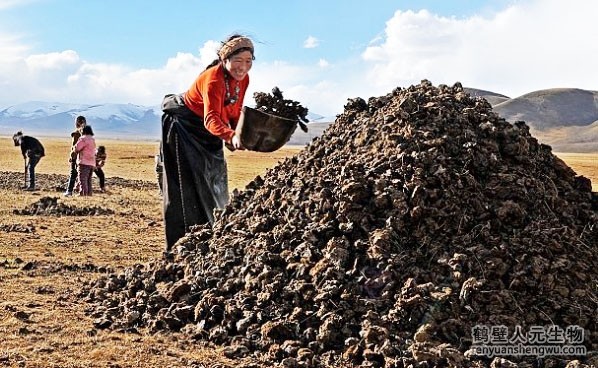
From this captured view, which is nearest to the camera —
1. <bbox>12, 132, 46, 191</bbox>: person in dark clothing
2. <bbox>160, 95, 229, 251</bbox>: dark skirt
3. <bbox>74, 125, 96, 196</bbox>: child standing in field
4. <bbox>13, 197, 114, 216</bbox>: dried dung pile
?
<bbox>160, 95, 229, 251</bbox>: dark skirt

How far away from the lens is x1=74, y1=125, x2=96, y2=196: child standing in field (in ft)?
37.6

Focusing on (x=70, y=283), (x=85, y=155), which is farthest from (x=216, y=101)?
(x=85, y=155)

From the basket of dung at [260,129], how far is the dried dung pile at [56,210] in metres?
6.05

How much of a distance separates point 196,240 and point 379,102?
1675mm

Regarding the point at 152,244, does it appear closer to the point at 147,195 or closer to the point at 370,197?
the point at 370,197

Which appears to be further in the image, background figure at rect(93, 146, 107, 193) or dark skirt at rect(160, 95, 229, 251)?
background figure at rect(93, 146, 107, 193)

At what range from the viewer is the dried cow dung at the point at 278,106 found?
4.89 meters

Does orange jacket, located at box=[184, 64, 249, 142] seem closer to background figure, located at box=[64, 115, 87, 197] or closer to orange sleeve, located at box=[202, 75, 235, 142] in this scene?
orange sleeve, located at box=[202, 75, 235, 142]

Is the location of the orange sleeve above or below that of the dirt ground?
above

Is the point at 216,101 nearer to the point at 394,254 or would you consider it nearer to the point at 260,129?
the point at 260,129

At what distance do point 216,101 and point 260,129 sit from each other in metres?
0.40

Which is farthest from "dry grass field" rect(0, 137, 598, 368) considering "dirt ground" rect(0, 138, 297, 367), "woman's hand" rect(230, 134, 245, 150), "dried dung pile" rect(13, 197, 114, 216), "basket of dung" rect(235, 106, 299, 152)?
"woman's hand" rect(230, 134, 245, 150)

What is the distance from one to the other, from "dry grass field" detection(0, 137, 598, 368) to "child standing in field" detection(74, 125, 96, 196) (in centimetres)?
48

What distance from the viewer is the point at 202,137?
516 cm
